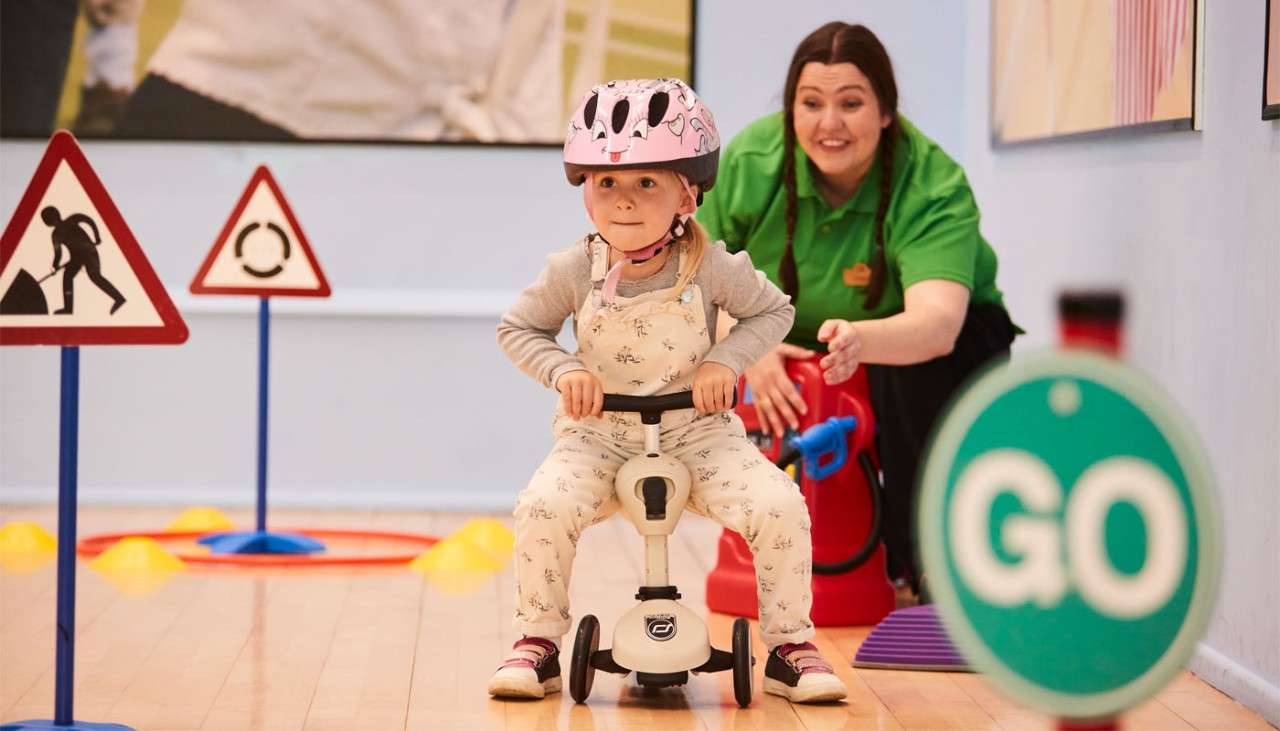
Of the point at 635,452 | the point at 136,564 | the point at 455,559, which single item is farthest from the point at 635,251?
the point at 136,564

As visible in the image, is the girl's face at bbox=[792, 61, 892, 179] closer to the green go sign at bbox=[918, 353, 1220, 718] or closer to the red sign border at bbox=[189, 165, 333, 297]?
the red sign border at bbox=[189, 165, 333, 297]

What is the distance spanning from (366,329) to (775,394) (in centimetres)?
207

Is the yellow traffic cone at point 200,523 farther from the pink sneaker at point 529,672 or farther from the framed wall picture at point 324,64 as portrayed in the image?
the pink sneaker at point 529,672

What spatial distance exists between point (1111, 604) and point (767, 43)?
4429 millimetres

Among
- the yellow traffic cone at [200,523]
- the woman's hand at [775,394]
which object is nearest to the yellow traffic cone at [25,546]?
the yellow traffic cone at [200,523]

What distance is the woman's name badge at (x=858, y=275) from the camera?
3.39m

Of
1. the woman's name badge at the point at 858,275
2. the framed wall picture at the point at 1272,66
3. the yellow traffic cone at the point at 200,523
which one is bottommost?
the yellow traffic cone at the point at 200,523

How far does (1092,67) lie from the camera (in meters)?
3.62

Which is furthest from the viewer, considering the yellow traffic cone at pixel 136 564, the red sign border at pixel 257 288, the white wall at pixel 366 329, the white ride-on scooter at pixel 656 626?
the white wall at pixel 366 329

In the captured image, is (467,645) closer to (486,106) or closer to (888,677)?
(888,677)

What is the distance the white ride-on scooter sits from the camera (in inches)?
101

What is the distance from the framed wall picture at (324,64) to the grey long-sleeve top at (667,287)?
2.37 meters

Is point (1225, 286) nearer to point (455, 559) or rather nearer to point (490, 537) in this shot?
point (455, 559)

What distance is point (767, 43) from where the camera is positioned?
5.06 meters
